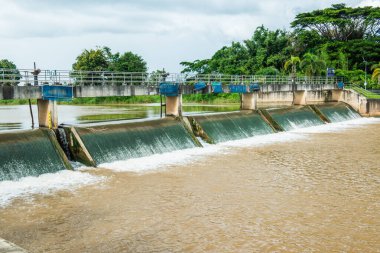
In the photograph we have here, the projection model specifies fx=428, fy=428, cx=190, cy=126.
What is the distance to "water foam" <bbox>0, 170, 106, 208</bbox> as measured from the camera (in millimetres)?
13234

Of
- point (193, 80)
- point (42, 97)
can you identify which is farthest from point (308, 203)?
point (193, 80)

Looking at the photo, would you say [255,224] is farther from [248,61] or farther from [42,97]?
[248,61]

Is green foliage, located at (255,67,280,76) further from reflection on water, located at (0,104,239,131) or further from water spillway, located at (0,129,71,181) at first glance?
water spillway, located at (0,129,71,181)

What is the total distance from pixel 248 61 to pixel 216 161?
53631mm

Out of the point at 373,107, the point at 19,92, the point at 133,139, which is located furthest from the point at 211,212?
the point at 373,107

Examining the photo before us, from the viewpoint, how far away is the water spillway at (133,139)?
61.3 feet

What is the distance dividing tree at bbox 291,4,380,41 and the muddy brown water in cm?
6244

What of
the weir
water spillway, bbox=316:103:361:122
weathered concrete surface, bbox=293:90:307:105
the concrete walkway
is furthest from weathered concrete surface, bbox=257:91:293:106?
the concrete walkway

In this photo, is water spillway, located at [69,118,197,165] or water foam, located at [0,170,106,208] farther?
water spillway, located at [69,118,197,165]

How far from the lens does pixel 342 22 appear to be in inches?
2904

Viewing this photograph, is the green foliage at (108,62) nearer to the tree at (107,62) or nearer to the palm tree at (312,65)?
the tree at (107,62)

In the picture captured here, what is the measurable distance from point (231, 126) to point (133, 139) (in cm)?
882

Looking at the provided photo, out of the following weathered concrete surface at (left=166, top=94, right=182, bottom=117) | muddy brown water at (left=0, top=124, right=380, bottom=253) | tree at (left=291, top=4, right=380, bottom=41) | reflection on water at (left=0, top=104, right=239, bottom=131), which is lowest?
muddy brown water at (left=0, top=124, right=380, bottom=253)

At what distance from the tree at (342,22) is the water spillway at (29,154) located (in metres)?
66.9
